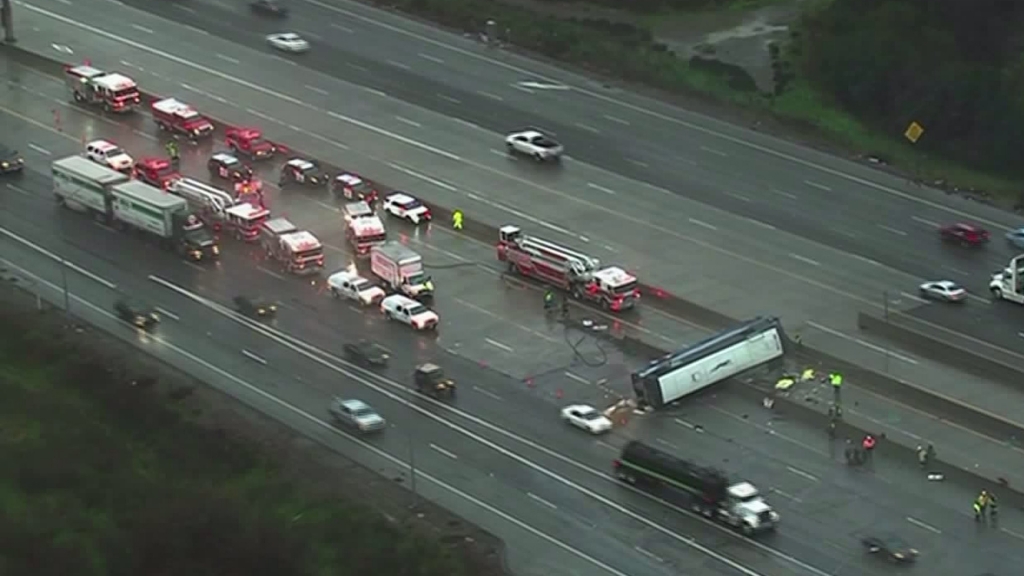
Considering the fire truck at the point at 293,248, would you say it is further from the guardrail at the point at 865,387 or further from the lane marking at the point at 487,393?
the guardrail at the point at 865,387

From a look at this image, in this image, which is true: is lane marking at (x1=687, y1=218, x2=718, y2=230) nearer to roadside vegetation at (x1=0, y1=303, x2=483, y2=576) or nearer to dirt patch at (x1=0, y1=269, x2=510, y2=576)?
dirt patch at (x1=0, y1=269, x2=510, y2=576)

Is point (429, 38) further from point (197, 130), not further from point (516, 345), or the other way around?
point (516, 345)

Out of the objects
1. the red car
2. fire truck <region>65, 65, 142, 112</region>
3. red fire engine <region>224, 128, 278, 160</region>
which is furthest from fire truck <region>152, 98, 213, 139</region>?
the red car

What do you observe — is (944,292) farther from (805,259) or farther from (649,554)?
(649,554)

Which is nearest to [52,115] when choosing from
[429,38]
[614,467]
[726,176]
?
[429,38]

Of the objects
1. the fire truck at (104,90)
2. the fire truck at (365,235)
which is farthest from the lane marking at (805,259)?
the fire truck at (104,90)

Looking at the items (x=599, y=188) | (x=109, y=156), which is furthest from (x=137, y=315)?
(x=599, y=188)
